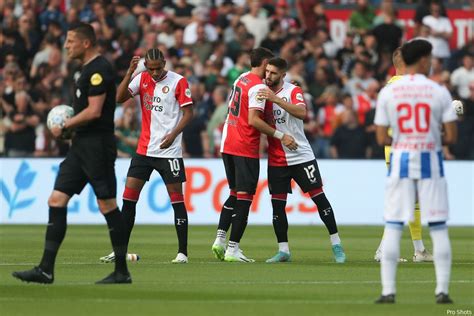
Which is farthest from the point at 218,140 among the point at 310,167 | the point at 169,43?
the point at 310,167

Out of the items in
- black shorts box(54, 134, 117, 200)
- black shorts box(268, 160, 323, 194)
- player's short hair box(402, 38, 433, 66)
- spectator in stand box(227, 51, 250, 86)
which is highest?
spectator in stand box(227, 51, 250, 86)

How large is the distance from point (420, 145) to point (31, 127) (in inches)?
642

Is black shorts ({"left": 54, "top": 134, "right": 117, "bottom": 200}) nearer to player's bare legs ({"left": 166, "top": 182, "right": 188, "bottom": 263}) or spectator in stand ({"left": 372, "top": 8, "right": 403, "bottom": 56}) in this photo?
player's bare legs ({"left": 166, "top": 182, "right": 188, "bottom": 263})

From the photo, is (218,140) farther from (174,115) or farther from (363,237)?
(174,115)

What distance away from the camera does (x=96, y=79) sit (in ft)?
39.2

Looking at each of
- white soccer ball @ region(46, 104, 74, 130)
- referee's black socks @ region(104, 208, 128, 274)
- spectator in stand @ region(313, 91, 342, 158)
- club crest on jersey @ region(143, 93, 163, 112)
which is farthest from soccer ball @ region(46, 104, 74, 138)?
spectator in stand @ region(313, 91, 342, 158)

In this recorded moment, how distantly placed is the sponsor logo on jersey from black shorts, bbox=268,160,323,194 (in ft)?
13.0

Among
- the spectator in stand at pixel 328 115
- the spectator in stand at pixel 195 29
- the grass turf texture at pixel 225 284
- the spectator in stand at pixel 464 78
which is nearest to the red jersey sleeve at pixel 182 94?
the grass turf texture at pixel 225 284

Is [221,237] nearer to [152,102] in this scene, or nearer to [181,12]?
[152,102]

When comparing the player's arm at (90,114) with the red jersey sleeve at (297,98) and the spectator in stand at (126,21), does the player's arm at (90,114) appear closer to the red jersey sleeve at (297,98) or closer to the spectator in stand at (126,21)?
the red jersey sleeve at (297,98)

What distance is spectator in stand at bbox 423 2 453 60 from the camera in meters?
30.0

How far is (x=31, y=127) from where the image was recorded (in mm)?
25969

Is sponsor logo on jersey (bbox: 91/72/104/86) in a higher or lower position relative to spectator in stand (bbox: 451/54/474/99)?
lower

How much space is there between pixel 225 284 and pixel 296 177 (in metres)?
3.34
